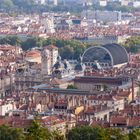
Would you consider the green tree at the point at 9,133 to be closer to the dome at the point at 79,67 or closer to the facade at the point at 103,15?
the dome at the point at 79,67

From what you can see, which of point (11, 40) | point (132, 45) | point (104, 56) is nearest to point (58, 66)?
point (104, 56)

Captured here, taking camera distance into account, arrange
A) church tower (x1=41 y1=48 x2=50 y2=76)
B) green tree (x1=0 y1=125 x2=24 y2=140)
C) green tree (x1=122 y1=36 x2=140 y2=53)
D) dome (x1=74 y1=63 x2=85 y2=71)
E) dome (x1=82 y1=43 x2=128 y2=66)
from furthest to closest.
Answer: green tree (x1=122 y1=36 x2=140 y2=53), dome (x1=82 y1=43 x2=128 y2=66), dome (x1=74 y1=63 x2=85 y2=71), church tower (x1=41 y1=48 x2=50 y2=76), green tree (x1=0 y1=125 x2=24 y2=140)

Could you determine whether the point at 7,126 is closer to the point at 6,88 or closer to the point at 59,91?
the point at 59,91

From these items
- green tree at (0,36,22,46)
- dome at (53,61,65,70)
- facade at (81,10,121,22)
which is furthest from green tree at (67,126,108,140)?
facade at (81,10,121,22)

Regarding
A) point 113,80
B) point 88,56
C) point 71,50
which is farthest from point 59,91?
point 71,50

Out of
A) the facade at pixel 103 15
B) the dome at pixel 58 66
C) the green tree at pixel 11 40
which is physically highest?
the facade at pixel 103 15

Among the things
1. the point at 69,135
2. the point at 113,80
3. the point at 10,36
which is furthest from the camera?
the point at 10,36

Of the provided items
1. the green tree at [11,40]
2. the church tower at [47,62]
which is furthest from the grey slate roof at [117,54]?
the green tree at [11,40]

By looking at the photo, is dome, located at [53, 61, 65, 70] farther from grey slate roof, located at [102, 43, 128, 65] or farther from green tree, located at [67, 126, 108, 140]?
green tree, located at [67, 126, 108, 140]
